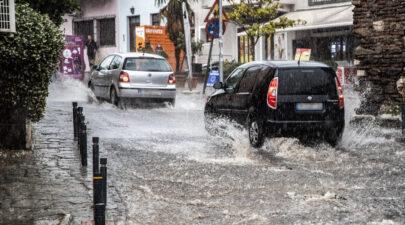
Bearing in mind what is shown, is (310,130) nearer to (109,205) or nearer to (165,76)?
(109,205)

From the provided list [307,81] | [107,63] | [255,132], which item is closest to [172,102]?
[107,63]

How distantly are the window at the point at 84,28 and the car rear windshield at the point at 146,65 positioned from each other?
29060 mm

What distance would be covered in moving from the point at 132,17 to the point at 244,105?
109 ft

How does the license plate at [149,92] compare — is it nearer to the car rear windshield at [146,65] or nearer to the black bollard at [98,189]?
the car rear windshield at [146,65]

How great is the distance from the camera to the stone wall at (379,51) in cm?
1515

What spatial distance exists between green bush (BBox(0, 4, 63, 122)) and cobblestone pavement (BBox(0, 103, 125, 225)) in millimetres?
788

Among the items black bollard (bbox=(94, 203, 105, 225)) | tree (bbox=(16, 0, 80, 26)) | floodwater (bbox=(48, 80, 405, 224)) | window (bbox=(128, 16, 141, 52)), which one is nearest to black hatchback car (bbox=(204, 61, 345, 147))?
floodwater (bbox=(48, 80, 405, 224))

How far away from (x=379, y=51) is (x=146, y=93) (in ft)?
22.3

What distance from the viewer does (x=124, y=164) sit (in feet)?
33.0

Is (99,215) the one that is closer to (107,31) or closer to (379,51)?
(379,51)

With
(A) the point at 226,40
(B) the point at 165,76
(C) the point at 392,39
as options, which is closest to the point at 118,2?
(A) the point at 226,40

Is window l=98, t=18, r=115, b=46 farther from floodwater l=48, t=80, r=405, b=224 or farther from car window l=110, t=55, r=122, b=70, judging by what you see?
floodwater l=48, t=80, r=405, b=224

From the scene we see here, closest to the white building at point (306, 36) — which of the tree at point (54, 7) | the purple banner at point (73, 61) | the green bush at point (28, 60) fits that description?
the purple banner at point (73, 61)

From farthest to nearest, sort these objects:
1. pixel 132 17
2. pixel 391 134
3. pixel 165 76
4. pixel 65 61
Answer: pixel 132 17 → pixel 65 61 → pixel 165 76 → pixel 391 134
